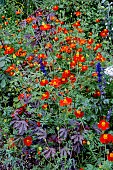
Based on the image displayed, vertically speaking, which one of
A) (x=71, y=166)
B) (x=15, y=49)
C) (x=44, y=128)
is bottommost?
(x=71, y=166)

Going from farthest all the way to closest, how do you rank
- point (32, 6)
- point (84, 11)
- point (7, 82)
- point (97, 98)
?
point (32, 6) < point (84, 11) < point (7, 82) < point (97, 98)

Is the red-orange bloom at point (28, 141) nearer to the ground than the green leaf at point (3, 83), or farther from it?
nearer to the ground

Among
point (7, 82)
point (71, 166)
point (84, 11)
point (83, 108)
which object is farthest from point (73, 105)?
point (84, 11)

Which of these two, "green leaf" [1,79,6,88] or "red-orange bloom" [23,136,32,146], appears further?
"green leaf" [1,79,6,88]

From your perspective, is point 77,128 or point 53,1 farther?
point 53,1

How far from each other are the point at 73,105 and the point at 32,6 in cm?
287

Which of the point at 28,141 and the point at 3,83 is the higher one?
the point at 3,83

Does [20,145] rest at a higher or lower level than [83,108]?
lower

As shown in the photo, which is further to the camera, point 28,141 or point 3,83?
point 3,83

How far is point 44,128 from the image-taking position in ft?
8.08

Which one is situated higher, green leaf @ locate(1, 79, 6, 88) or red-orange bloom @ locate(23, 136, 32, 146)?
green leaf @ locate(1, 79, 6, 88)

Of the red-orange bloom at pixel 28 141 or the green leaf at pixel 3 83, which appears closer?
the red-orange bloom at pixel 28 141

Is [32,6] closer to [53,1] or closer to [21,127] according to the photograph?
[53,1]

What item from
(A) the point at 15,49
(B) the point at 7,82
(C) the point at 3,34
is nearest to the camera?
(B) the point at 7,82
